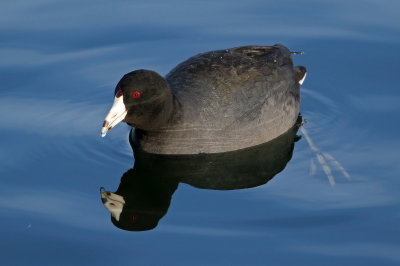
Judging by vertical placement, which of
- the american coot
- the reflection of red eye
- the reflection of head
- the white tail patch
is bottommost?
the reflection of red eye

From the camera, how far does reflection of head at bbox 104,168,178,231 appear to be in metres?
7.48

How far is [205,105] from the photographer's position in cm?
860

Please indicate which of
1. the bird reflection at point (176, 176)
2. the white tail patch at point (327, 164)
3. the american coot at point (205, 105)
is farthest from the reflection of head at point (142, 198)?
the white tail patch at point (327, 164)

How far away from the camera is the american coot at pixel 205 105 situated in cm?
833

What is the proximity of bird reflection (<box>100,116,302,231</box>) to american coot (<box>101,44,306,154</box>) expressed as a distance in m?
0.11

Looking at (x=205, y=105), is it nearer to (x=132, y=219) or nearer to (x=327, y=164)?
(x=327, y=164)

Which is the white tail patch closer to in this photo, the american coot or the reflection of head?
the american coot

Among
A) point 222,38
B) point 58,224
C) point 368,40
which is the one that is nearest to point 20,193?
point 58,224

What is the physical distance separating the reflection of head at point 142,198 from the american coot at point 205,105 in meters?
0.52

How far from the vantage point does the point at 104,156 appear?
28.7 ft

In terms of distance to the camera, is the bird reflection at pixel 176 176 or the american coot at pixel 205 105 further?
the american coot at pixel 205 105

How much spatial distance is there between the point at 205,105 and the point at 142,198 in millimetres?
1323

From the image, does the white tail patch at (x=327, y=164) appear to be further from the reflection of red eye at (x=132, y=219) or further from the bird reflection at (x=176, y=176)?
the reflection of red eye at (x=132, y=219)

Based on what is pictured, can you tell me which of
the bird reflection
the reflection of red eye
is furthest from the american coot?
the reflection of red eye
